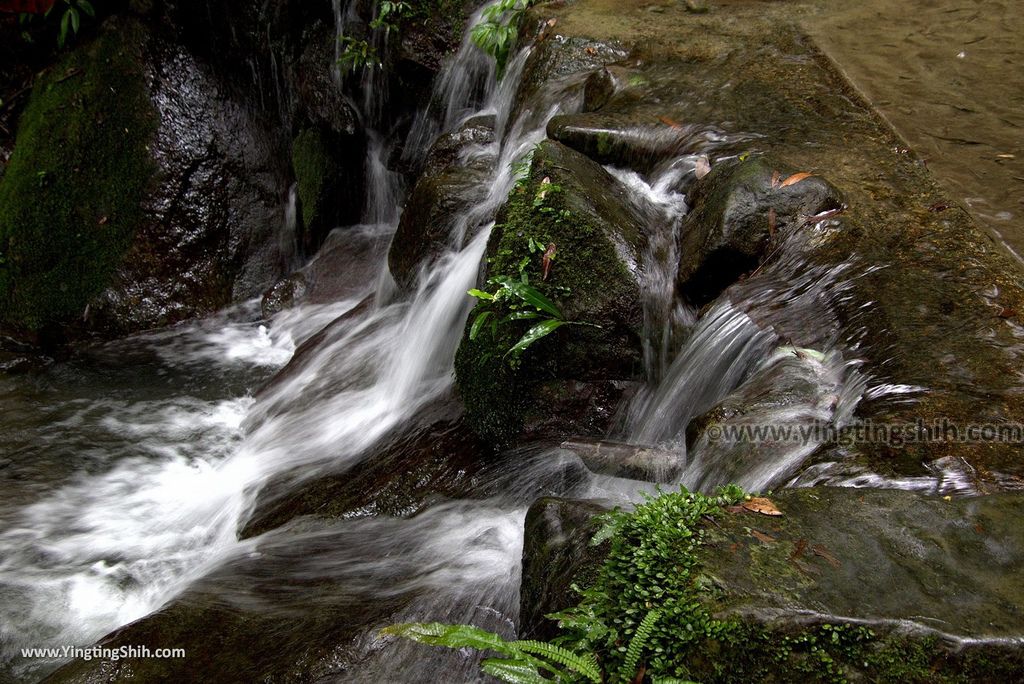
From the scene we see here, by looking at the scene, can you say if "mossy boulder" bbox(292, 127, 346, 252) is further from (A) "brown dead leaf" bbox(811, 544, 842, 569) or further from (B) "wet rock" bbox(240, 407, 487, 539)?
(A) "brown dead leaf" bbox(811, 544, 842, 569)

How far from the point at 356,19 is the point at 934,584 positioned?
25.9 ft

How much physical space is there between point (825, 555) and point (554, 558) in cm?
92

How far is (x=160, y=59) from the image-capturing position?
7.96 m

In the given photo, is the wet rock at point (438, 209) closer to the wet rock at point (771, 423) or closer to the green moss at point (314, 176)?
the green moss at point (314, 176)

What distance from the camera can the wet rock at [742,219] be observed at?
380cm

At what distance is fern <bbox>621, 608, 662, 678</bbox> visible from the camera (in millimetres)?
1963

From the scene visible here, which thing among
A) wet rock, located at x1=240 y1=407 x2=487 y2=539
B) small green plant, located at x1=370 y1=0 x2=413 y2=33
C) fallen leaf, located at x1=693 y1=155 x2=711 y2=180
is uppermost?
small green plant, located at x1=370 y1=0 x2=413 y2=33

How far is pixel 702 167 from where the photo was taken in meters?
4.41

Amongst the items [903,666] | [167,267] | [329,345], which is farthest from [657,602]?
[167,267]

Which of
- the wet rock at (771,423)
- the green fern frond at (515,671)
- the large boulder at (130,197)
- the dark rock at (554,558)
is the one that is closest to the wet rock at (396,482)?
the dark rock at (554,558)

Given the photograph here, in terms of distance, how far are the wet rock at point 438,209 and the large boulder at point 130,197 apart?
8.98ft

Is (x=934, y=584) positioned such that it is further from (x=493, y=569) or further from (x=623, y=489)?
(x=493, y=569)

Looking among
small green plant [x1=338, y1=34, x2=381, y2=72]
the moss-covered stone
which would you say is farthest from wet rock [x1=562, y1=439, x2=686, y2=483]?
small green plant [x1=338, y1=34, x2=381, y2=72]

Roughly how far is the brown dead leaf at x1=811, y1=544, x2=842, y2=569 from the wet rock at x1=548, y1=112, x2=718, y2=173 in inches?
123
